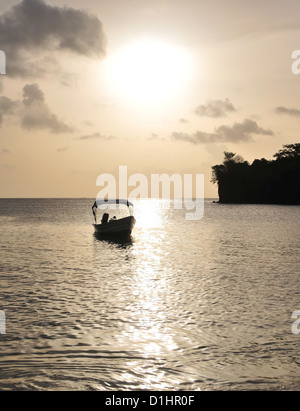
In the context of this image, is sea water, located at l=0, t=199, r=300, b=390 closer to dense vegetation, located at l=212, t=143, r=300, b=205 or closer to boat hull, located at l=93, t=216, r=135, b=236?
boat hull, located at l=93, t=216, r=135, b=236

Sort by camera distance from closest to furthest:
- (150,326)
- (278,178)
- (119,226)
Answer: (150,326), (119,226), (278,178)

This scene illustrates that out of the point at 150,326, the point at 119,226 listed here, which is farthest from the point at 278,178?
the point at 150,326

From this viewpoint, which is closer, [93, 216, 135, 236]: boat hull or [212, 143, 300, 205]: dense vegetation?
[93, 216, 135, 236]: boat hull

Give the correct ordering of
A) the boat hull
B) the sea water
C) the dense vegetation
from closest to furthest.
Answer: the sea water → the boat hull → the dense vegetation

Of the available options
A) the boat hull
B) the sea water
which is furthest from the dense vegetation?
the sea water

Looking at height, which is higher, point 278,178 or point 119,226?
point 278,178

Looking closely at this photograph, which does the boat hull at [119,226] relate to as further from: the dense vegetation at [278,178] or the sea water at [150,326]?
the dense vegetation at [278,178]

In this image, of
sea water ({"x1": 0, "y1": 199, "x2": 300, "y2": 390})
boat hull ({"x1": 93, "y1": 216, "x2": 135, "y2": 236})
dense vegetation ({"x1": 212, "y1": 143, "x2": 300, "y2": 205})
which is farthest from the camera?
dense vegetation ({"x1": 212, "y1": 143, "x2": 300, "y2": 205})

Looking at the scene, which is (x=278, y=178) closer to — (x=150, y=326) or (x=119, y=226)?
(x=119, y=226)

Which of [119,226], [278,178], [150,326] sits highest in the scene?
[278,178]

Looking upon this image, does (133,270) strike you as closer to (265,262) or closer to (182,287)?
(182,287)

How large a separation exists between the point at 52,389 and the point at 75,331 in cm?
476

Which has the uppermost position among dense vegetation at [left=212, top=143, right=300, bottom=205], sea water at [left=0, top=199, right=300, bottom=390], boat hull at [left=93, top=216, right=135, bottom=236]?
dense vegetation at [left=212, top=143, right=300, bottom=205]

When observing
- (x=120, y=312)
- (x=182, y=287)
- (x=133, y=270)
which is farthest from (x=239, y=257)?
(x=120, y=312)
